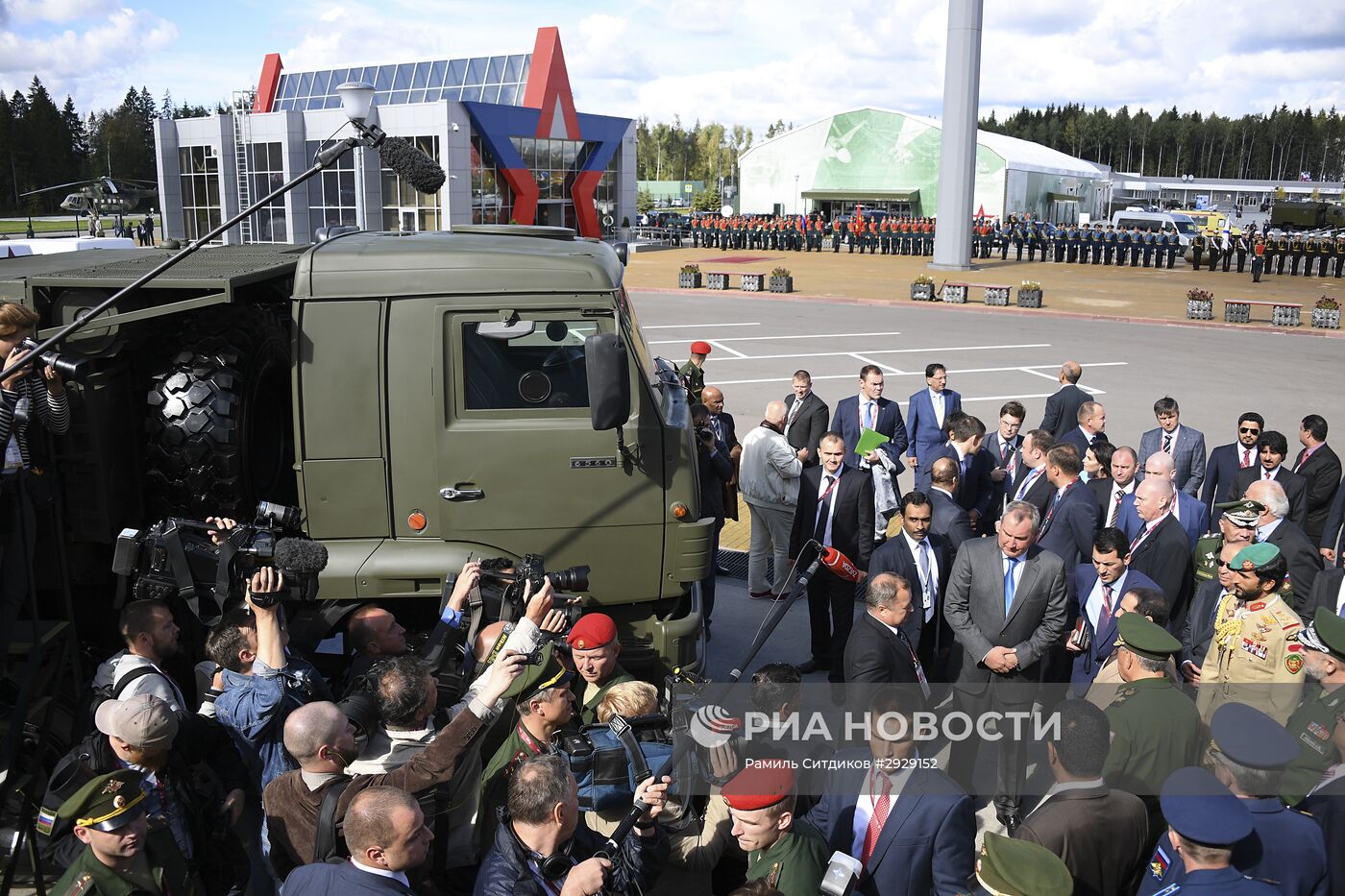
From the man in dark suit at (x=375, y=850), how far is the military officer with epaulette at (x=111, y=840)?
546 mm

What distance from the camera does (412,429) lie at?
5.30 metres

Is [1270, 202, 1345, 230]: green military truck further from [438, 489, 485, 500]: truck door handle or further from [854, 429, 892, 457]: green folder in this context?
[438, 489, 485, 500]: truck door handle

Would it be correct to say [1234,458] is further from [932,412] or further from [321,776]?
[321,776]

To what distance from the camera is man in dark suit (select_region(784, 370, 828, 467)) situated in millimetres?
9430

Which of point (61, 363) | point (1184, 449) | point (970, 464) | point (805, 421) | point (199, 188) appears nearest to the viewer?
Answer: point (61, 363)

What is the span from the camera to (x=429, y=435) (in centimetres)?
530

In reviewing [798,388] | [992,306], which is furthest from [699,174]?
[798,388]

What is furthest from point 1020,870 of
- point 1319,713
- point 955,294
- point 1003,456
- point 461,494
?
point 955,294

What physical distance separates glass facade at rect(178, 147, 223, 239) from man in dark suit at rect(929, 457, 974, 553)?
45135 millimetres

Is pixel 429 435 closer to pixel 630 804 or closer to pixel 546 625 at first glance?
pixel 546 625

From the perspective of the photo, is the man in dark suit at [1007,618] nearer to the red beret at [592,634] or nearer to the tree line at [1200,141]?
the red beret at [592,634]

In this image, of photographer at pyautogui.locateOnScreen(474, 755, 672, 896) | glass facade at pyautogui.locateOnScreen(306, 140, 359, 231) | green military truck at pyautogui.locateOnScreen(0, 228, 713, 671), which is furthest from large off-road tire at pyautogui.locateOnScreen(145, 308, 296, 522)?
glass facade at pyautogui.locateOnScreen(306, 140, 359, 231)

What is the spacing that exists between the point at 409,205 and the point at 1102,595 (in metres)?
39.6

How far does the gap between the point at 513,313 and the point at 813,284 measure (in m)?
30.0
